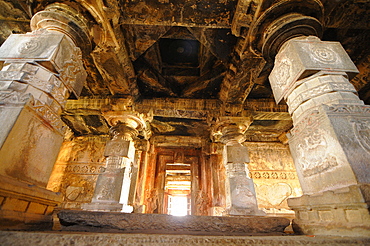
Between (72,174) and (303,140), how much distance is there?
7.93m

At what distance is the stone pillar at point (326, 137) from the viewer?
1.46 m

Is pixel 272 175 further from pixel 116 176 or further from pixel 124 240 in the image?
pixel 124 240

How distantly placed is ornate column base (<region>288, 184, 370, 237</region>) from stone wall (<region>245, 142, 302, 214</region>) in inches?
217

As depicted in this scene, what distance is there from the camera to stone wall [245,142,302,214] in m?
6.88

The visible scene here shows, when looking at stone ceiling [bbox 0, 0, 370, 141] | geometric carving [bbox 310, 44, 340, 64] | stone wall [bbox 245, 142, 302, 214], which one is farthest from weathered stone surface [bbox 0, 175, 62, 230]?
stone wall [bbox 245, 142, 302, 214]

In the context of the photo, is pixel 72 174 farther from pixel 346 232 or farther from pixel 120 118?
pixel 346 232

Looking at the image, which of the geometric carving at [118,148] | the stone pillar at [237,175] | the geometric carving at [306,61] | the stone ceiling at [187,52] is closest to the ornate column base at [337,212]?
the geometric carving at [306,61]

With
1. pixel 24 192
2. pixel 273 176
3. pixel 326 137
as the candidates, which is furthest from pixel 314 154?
pixel 273 176

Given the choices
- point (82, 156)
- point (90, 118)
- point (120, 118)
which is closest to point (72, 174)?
point (82, 156)

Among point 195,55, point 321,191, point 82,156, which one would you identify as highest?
point 195,55

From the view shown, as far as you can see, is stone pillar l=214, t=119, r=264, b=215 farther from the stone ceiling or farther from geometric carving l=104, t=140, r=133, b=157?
geometric carving l=104, t=140, r=133, b=157

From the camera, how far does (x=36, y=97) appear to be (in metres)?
1.93

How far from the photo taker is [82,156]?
7516 mm

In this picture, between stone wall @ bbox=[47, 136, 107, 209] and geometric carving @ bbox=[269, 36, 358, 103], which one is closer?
geometric carving @ bbox=[269, 36, 358, 103]
